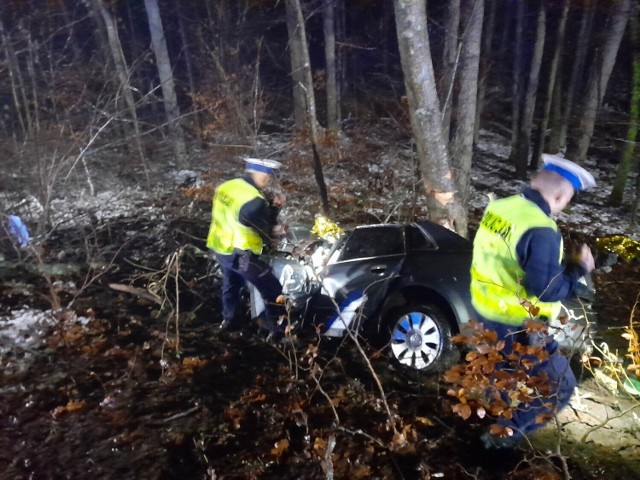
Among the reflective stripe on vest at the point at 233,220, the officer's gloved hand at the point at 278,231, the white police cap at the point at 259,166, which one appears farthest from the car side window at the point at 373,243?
the white police cap at the point at 259,166

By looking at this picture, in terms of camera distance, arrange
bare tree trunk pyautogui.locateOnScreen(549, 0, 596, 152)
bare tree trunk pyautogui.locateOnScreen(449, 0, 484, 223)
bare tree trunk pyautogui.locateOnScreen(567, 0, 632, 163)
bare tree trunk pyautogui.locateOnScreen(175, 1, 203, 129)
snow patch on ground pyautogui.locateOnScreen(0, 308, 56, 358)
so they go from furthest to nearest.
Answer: bare tree trunk pyautogui.locateOnScreen(175, 1, 203, 129) < bare tree trunk pyautogui.locateOnScreen(549, 0, 596, 152) < bare tree trunk pyautogui.locateOnScreen(567, 0, 632, 163) < bare tree trunk pyautogui.locateOnScreen(449, 0, 484, 223) < snow patch on ground pyautogui.locateOnScreen(0, 308, 56, 358)

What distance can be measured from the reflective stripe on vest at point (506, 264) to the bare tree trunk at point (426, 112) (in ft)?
9.56

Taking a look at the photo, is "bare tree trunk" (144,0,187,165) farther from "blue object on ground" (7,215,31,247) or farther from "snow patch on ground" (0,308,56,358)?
"snow patch on ground" (0,308,56,358)

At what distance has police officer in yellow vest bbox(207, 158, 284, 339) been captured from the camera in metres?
4.82

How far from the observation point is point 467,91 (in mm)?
8703

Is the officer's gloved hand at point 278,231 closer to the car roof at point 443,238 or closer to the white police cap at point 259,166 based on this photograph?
the white police cap at point 259,166

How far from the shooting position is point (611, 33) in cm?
1282

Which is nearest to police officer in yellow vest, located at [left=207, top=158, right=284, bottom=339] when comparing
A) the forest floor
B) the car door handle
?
the forest floor

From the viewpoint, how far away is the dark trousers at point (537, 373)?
3051 mm

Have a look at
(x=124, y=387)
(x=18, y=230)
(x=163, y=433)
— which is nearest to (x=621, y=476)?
(x=163, y=433)

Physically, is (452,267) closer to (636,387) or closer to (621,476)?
(636,387)

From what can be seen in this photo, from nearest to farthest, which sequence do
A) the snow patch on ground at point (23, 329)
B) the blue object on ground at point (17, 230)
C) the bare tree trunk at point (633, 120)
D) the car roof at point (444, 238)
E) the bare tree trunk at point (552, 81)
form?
the car roof at point (444, 238)
the snow patch on ground at point (23, 329)
the blue object on ground at point (17, 230)
the bare tree trunk at point (633, 120)
the bare tree trunk at point (552, 81)

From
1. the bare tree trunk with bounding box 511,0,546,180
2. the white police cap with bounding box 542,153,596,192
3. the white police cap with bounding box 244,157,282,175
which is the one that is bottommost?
the bare tree trunk with bounding box 511,0,546,180

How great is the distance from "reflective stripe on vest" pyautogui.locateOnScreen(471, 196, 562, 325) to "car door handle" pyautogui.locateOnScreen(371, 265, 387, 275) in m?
1.51
